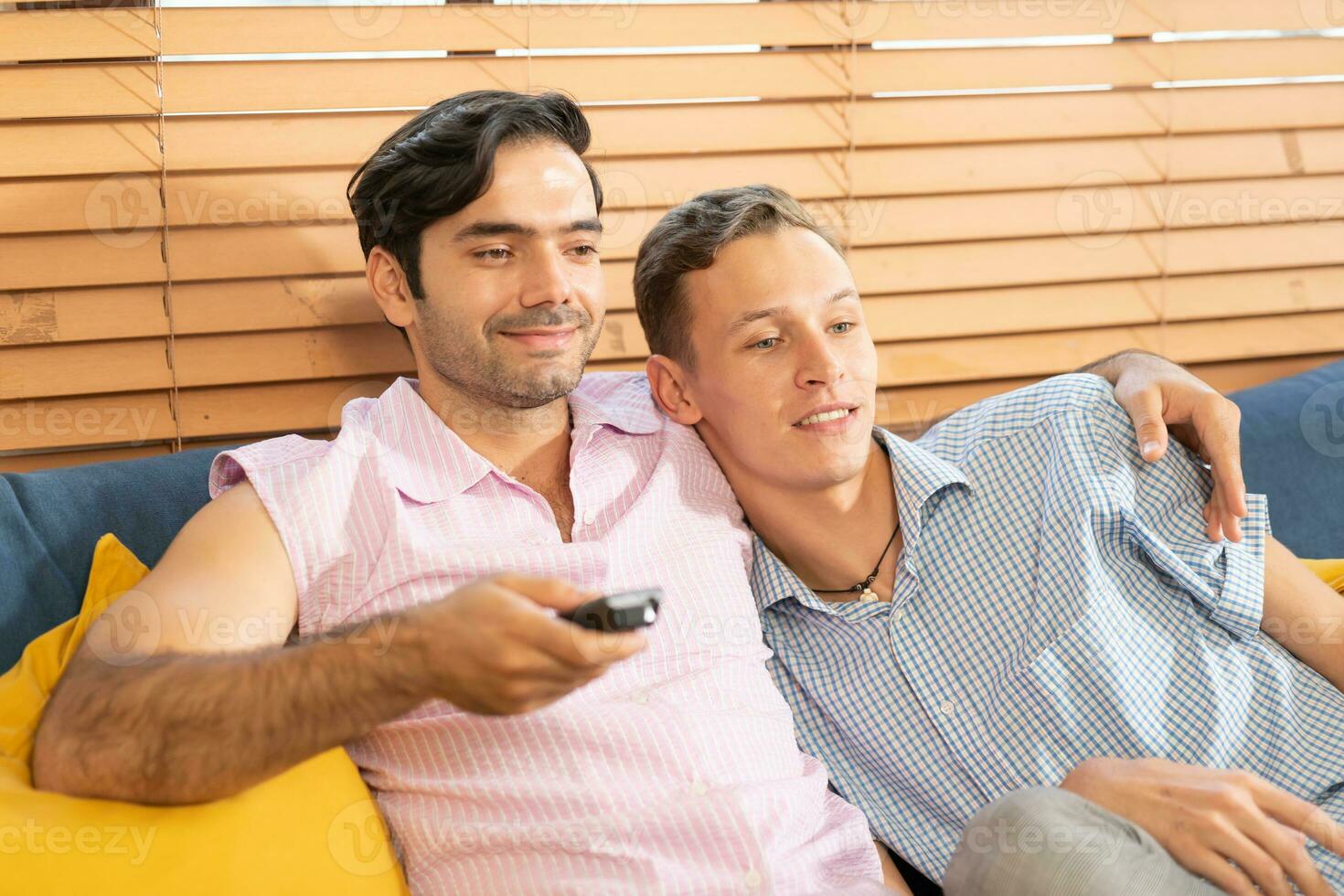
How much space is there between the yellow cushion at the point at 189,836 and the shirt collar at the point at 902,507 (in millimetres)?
686

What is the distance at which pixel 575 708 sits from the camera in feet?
5.03

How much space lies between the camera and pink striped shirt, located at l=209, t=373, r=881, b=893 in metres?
1.48

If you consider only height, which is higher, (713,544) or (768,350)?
(768,350)

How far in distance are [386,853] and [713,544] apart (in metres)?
0.64

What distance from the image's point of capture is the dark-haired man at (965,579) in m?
1.70

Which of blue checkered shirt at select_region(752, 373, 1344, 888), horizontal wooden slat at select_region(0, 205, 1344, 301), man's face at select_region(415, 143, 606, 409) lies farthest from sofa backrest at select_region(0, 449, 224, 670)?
blue checkered shirt at select_region(752, 373, 1344, 888)

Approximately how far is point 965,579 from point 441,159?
1036 millimetres

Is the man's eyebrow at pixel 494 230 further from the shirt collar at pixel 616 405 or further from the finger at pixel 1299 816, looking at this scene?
the finger at pixel 1299 816

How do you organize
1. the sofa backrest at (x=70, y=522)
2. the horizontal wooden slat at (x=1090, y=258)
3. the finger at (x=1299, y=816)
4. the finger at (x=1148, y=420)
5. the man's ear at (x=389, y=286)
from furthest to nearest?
1. the horizontal wooden slat at (x=1090, y=258)
2. the man's ear at (x=389, y=286)
3. the finger at (x=1148, y=420)
4. the sofa backrest at (x=70, y=522)
5. the finger at (x=1299, y=816)

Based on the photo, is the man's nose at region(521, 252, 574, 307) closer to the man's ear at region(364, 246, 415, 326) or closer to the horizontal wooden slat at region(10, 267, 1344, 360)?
the man's ear at region(364, 246, 415, 326)

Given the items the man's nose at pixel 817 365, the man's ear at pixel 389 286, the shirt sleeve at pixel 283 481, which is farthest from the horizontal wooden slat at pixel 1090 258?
the shirt sleeve at pixel 283 481

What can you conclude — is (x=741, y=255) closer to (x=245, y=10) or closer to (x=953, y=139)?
(x=953, y=139)

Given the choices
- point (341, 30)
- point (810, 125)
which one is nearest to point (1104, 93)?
point (810, 125)

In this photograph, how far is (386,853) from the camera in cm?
146
